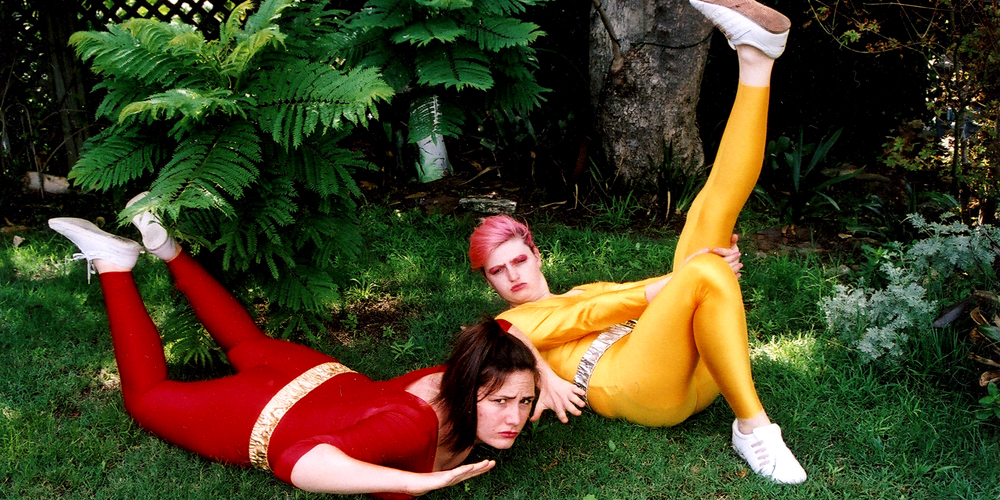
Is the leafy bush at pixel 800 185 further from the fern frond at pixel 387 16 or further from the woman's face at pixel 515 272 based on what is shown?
the fern frond at pixel 387 16

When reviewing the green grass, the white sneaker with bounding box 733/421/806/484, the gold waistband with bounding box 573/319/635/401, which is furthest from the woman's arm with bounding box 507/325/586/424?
the white sneaker with bounding box 733/421/806/484

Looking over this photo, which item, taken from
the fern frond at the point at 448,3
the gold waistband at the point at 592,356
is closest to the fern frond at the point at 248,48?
the fern frond at the point at 448,3

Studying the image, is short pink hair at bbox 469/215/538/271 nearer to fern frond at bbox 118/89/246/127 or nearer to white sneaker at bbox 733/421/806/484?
fern frond at bbox 118/89/246/127

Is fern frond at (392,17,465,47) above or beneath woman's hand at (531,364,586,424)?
above

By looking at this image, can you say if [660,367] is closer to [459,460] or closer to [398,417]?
[459,460]

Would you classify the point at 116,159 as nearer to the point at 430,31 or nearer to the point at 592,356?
the point at 430,31

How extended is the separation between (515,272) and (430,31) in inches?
42.7

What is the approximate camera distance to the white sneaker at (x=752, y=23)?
291 cm

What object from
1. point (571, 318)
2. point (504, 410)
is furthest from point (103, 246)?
point (571, 318)

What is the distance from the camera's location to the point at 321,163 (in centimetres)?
328

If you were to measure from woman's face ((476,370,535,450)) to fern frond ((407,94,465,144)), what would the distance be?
1191 millimetres

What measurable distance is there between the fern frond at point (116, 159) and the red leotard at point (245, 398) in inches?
17.3

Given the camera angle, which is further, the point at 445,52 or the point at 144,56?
the point at 445,52

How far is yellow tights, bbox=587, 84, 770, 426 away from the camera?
9.70ft
